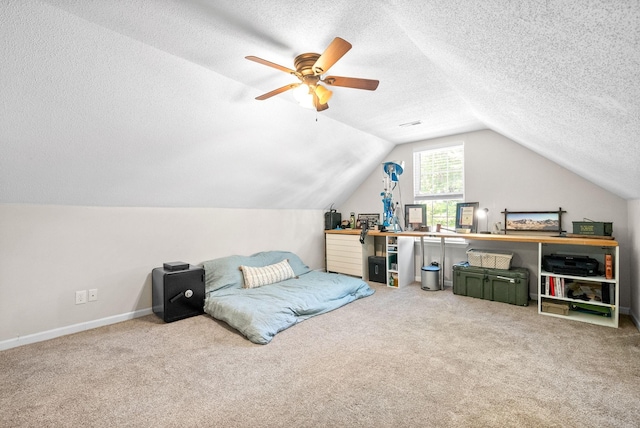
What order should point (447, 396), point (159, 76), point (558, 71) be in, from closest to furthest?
point (558, 71), point (447, 396), point (159, 76)

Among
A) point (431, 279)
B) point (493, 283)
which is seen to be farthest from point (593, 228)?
point (431, 279)

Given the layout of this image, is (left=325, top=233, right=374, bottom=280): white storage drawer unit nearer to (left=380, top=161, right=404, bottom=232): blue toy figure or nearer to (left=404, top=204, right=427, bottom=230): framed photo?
(left=380, top=161, right=404, bottom=232): blue toy figure

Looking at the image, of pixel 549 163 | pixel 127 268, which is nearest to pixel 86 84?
pixel 127 268

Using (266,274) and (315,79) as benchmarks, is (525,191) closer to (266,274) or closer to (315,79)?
(315,79)

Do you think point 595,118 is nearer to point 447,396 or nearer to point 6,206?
point 447,396

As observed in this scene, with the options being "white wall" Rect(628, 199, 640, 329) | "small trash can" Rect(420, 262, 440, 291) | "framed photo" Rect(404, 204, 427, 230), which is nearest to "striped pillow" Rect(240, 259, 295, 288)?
"small trash can" Rect(420, 262, 440, 291)

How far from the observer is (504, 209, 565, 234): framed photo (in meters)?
3.76

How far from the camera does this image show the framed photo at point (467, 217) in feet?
14.0

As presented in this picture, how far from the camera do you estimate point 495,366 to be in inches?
87.6

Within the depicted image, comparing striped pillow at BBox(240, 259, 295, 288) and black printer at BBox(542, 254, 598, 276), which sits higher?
black printer at BBox(542, 254, 598, 276)

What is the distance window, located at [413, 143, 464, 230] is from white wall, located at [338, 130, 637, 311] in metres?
0.10

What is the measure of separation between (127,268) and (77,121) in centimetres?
168

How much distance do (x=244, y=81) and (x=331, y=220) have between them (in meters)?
3.40

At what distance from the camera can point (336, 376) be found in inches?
83.4
